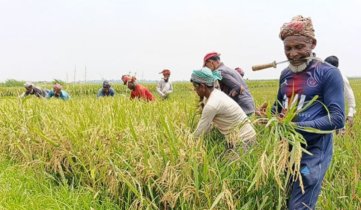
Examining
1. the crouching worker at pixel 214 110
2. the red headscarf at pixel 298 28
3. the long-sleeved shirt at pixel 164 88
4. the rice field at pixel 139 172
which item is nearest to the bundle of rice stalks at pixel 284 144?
the rice field at pixel 139 172

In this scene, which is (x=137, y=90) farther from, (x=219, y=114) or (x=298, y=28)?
(x=298, y=28)

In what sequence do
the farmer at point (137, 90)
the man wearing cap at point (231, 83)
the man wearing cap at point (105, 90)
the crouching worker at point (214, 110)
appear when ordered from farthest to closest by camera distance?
the man wearing cap at point (105, 90), the farmer at point (137, 90), the man wearing cap at point (231, 83), the crouching worker at point (214, 110)

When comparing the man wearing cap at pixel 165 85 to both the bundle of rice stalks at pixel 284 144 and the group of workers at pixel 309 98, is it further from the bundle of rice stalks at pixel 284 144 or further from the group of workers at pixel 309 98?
the bundle of rice stalks at pixel 284 144

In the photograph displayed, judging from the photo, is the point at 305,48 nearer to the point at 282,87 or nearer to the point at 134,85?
the point at 282,87

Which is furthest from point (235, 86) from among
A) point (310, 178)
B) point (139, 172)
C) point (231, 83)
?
point (310, 178)

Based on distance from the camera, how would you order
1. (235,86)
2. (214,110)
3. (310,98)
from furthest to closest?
(235,86) < (214,110) < (310,98)

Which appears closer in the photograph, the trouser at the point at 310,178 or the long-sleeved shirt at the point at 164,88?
the trouser at the point at 310,178

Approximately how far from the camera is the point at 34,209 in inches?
102

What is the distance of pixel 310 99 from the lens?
2283mm

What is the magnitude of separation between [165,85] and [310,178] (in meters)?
6.94

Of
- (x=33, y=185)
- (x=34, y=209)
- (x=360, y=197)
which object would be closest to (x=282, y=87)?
(x=360, y=197)

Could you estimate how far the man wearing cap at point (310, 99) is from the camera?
217 cm

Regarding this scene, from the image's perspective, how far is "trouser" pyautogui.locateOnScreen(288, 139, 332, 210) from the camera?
2230mm

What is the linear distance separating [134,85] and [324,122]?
5.17 m
